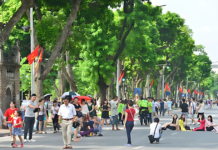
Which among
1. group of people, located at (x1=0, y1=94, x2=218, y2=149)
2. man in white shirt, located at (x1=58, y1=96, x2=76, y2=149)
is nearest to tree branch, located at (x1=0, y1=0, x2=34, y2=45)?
group of people, located at (x1=0, y1=94, x2=218, y2=149)

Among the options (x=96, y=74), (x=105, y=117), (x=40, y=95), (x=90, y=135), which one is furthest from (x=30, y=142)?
(x=96, y=74)

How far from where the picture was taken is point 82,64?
39.9m

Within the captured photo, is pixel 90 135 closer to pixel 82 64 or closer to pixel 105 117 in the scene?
pixel 105 117

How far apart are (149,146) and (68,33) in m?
12.2

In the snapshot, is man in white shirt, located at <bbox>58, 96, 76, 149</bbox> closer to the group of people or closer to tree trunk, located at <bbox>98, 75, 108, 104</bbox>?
the group of people

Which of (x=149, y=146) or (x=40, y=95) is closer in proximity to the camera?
(x=149, y=146)

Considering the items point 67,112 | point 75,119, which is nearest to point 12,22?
point 75,119

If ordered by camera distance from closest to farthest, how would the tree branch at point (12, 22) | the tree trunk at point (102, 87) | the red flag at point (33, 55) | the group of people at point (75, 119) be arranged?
1. the group of people at point (75, 119)
2. the tree branch at point (12, 22)
3. the red flag at point (33, 55)
4. the tree trunk at point (102, 87)

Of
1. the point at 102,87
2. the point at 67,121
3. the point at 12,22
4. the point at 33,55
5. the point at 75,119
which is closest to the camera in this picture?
the point at 67,121

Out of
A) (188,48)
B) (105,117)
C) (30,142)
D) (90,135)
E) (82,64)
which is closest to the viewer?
(30,142)

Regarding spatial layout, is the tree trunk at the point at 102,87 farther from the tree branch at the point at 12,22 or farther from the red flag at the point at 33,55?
the tree branch at the point at 12,22

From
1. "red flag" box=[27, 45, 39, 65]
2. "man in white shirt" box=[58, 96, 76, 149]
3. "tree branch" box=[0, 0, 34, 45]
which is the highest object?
"tree branch" box=[0, 0, 34, 45]

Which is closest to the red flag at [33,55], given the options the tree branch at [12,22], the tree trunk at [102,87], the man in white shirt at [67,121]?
the tree branch at [12,22]

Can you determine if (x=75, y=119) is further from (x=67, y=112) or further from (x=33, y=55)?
(x=33, y=55)
